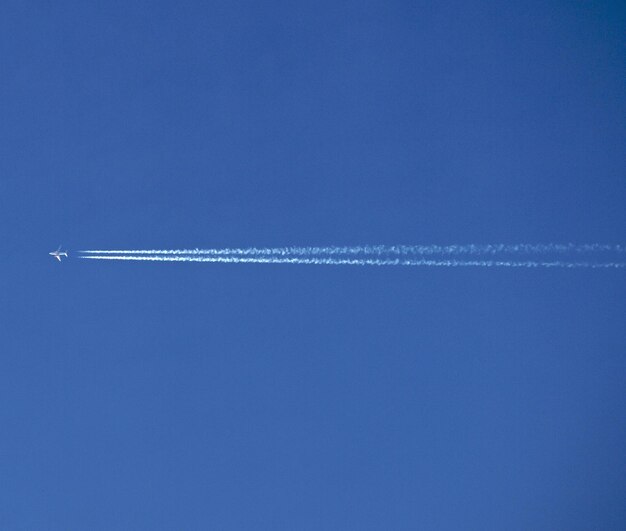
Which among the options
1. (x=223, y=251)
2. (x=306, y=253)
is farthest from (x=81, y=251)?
(x=306, y=253)

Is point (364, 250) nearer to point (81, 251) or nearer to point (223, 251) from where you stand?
point (223, 251)

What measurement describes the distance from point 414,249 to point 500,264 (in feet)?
10.6

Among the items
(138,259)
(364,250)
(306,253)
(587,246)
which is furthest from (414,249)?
(138,259)

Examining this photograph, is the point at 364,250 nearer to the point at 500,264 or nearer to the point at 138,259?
the point at 500,264

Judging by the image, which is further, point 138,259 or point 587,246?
point 138,259

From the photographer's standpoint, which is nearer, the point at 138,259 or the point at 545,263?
the point at 545,263

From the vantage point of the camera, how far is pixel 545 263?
30312 mm

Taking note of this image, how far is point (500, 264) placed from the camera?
101ft

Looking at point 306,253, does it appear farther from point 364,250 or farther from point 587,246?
point 587,246

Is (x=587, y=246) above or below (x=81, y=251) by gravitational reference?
above

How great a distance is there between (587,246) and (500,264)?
3255 mm

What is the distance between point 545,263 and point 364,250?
22.0 feet

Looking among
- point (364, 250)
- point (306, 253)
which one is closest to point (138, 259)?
point (306, 253)

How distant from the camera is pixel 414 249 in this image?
102 feet
